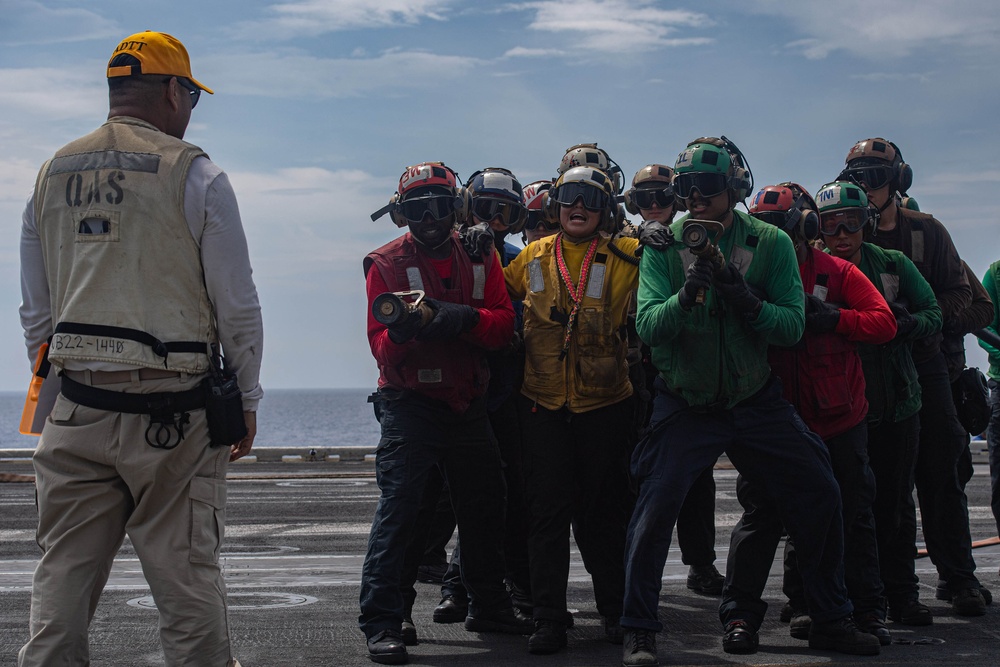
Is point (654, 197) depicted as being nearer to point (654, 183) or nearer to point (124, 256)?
point (654, 183)

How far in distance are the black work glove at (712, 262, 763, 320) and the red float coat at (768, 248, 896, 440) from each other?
2.48 feet

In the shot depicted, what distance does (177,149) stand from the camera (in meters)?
4.14

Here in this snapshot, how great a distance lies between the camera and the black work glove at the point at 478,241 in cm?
628

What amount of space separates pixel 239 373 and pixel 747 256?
269 centimetres

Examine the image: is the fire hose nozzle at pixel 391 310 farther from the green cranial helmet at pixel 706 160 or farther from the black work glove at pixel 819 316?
the black work glove at pixel 819 316

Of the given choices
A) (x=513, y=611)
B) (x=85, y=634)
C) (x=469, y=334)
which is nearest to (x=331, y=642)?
(x=513, y=611)

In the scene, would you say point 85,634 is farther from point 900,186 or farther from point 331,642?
point 900,186

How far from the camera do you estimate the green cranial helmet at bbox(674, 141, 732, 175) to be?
19.3 ft

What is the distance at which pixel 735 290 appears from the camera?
5445 mm

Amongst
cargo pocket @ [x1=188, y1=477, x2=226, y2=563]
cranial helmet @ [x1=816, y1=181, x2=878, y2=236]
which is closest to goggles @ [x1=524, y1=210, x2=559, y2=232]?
cranial helmet @ [x1=816, y1=181, x2=878, y2=236]

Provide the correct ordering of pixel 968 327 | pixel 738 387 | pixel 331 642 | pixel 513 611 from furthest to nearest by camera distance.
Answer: pixel 968 327
pixel 513 611
pixel 331 642
pixel 738 387

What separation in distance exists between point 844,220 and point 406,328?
8.54ft

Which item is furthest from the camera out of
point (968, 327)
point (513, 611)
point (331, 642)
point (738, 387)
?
point (968, 327)

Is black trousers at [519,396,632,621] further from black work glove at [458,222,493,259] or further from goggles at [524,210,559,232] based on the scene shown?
goggles at [524,210,559,232]
